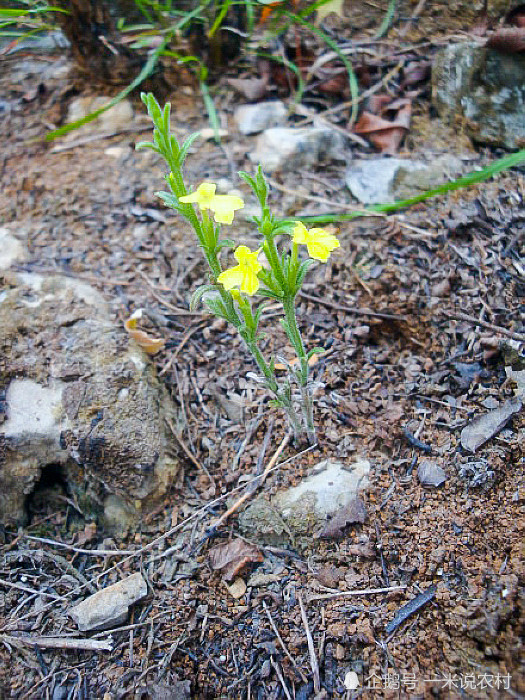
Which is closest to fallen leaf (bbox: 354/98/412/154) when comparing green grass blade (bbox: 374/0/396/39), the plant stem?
green grass blade (bbox: 374/0/396/39)

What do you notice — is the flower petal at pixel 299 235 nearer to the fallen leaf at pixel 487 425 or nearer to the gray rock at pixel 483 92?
the fallen leaf at pixel 487 425

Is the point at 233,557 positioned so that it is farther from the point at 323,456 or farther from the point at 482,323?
the point at 482,323

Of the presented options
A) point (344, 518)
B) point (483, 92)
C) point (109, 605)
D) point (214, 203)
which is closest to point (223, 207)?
point (214, 203)

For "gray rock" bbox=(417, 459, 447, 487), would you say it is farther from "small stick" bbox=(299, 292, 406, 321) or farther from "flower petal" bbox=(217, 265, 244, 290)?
"flower petal" bbox=(217, 265, 244, 290)

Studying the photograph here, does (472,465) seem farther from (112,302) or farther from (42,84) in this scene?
(42,84)

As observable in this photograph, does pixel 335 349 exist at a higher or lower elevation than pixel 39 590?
higher

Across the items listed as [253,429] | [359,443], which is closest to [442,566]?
[359,443]
